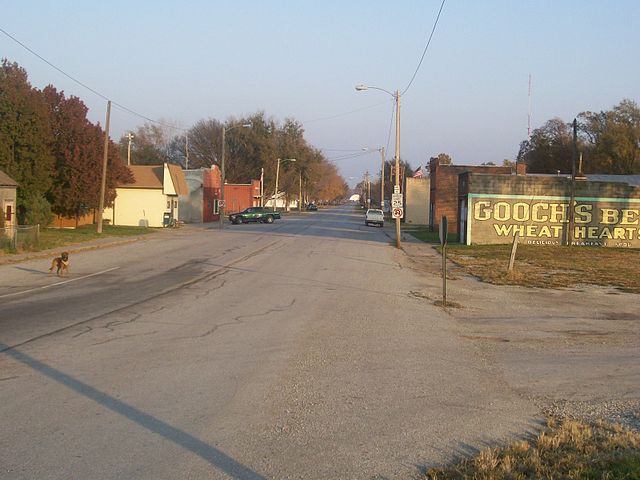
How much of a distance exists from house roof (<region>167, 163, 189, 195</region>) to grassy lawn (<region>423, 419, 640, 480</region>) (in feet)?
177

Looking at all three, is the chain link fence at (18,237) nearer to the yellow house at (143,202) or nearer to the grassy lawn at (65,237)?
the grassy lawn at (65,237)

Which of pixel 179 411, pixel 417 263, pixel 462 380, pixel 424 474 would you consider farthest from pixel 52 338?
pixel 417 263

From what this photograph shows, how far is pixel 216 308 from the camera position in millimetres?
15344

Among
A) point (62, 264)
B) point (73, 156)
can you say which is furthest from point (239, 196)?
point (62, 264)

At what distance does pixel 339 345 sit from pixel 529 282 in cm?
1285

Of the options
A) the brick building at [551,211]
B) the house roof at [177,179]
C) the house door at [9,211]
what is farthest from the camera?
the house roof at [177,179]

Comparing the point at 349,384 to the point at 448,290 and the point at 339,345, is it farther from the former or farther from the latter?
the point at 448,290

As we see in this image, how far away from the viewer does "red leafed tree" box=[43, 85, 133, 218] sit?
1848 inches

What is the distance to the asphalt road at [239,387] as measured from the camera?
6.04m

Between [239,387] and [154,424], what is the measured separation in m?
1.64

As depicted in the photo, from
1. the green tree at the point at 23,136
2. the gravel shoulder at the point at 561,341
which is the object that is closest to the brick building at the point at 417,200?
the green tree at the point at 23,136

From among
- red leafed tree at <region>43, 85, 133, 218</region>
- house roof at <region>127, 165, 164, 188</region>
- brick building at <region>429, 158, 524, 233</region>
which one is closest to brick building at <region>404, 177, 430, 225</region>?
brick building at <region>429, 158, 524, 233</region>

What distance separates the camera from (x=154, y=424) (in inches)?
273

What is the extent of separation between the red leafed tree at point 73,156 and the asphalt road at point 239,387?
99.6 ft
